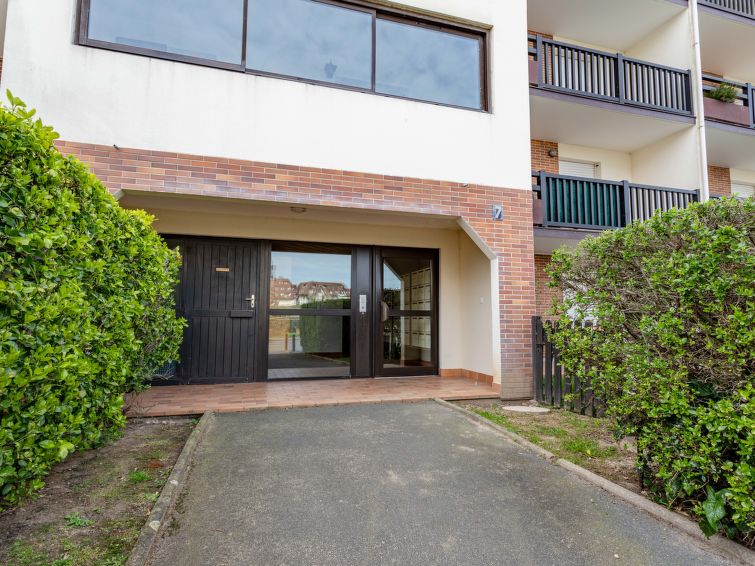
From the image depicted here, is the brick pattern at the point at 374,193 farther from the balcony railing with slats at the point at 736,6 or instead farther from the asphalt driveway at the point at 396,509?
Result: the balcony railing with slats at the point at 736,6

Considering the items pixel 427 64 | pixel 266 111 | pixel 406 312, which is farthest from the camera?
pixel 406 312

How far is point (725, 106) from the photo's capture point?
827cm

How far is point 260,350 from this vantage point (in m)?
6.72

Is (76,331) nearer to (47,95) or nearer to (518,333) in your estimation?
(47,95)

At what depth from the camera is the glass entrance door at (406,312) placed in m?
7.35

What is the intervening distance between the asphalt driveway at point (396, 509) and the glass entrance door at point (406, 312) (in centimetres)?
341

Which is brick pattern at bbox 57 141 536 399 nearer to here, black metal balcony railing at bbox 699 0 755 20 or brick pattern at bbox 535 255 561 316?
brick pattern at bbox 535 255 561 316

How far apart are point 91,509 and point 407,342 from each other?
5500 mm

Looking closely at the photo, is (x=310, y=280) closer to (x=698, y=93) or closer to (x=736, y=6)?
(x=698, y=93)

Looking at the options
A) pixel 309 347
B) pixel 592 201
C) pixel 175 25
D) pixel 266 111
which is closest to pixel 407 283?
pixel 309 347

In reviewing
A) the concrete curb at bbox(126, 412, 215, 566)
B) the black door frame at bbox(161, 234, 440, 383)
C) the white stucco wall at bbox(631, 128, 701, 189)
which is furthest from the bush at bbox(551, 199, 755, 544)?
the white stucco wall at bbox(631, 128, 701, 189)

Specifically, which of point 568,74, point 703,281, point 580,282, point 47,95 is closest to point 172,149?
point 47,95

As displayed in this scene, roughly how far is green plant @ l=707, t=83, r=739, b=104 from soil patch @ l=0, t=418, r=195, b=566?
34.9 feet

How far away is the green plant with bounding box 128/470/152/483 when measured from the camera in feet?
9.54
